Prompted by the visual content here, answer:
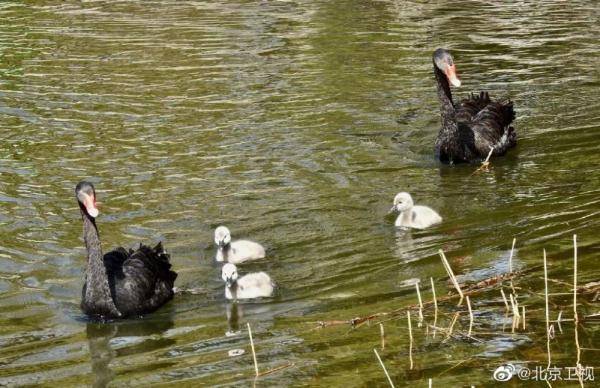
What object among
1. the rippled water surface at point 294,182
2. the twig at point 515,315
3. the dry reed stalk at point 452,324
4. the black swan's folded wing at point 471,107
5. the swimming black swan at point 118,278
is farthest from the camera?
the black swan's folded wing at point 471,107

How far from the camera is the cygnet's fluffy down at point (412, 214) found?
32.1 ft

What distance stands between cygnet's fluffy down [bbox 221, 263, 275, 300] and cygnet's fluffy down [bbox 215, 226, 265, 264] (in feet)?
2.02

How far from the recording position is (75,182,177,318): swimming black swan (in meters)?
8.30

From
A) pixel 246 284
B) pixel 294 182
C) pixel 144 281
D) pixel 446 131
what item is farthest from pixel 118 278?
pixel 446 131

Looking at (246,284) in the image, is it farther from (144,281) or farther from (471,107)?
(471,107)

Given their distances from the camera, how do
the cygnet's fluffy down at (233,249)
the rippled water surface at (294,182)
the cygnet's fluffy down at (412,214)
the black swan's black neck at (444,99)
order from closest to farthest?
1. the rippled water surface at (294,182)
2. the cygnet's fluffy down at (233,249)
3. the cygnet's fluffy down at (412,214)
4. the black swan's black neck at (444,99)

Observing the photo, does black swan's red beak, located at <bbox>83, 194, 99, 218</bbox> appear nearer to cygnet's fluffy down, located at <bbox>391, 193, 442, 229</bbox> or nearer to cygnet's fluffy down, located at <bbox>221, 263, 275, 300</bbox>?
cygnet's fluffy down, located at <bbox>221, 263, 275, 300</bbox>

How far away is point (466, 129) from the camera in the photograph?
12.3 metres

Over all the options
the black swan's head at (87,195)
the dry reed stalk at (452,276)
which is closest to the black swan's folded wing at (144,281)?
the black swan's head at (87,195)

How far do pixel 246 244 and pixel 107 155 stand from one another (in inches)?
147

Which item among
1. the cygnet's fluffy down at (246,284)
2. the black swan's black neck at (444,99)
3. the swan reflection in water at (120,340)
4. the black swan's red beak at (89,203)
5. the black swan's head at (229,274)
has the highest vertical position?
the black swan's red beak at (89,203)

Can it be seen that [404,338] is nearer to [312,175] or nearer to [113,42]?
[312,175]

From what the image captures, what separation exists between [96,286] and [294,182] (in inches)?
133

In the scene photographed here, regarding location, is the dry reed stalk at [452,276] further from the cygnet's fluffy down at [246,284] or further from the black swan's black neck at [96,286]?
the black swan's black neck at [96,286]
